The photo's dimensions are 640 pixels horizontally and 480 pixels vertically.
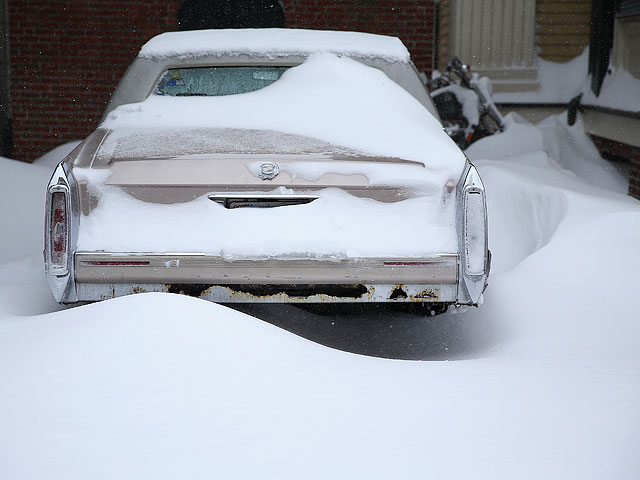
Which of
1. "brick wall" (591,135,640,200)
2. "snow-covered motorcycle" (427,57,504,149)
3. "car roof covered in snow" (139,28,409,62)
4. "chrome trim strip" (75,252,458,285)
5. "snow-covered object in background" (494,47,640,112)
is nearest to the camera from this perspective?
"chrome trim strip" (75,252,458,285)

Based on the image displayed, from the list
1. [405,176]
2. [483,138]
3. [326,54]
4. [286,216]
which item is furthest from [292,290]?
[483,138]

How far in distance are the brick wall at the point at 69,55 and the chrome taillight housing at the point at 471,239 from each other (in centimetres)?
819

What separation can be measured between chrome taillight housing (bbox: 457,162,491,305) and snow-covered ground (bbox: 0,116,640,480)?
0.27 meters

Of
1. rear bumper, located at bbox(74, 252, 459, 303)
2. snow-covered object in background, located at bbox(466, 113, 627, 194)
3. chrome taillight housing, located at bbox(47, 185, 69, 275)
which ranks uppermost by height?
chrome taillight housing, located at bbox(47, 185, 69, 275)

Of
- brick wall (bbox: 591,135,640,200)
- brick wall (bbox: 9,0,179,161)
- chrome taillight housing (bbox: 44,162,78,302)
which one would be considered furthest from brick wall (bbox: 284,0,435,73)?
chrome taillight housing (bbox: 44,162,78,302)

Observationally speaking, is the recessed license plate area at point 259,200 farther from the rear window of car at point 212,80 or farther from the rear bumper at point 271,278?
the rear window of car at point 212,80

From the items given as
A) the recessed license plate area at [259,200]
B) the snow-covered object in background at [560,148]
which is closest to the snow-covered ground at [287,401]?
the recessed license plate area at [259,200]

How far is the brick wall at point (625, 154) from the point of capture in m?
7.84

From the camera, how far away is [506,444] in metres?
2.40

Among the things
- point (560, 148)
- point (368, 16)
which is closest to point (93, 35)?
point (368, 16)

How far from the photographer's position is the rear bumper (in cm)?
348

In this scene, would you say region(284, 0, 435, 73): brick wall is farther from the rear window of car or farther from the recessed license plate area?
the recessed license plate area

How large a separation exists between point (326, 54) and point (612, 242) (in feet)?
5.92

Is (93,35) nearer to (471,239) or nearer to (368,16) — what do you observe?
(368,16)
